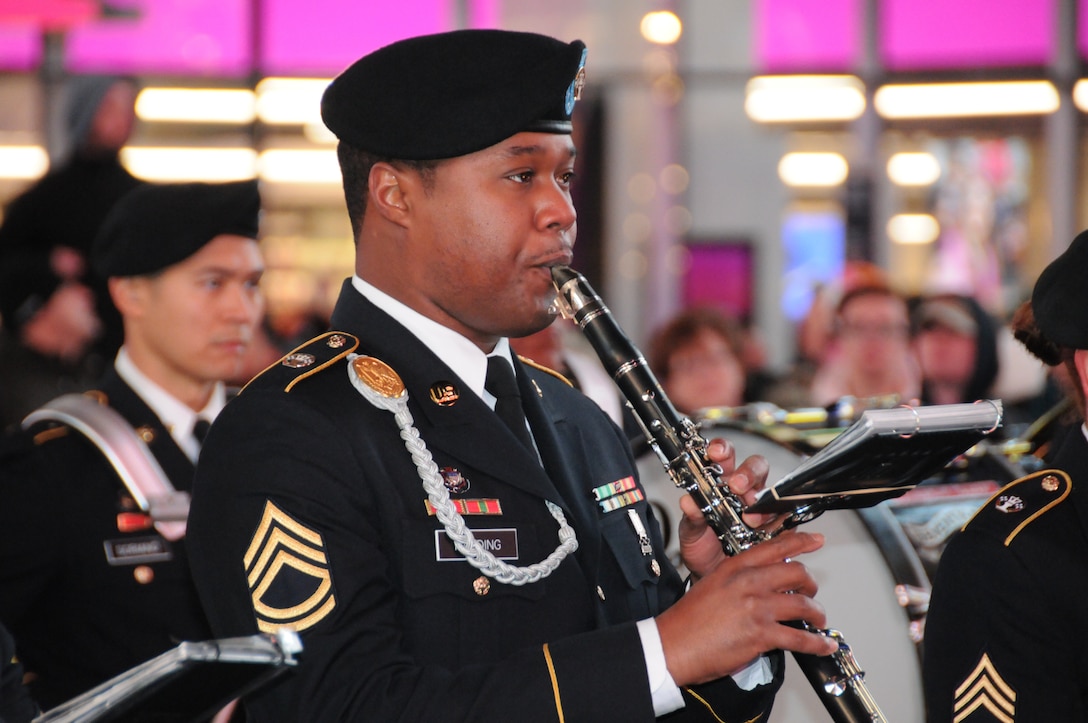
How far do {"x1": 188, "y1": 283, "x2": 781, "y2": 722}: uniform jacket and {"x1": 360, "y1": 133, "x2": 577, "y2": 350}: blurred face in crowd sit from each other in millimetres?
87

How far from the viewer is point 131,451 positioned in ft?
9.51

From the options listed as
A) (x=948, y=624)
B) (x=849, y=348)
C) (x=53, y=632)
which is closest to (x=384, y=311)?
(x=948, y=624)

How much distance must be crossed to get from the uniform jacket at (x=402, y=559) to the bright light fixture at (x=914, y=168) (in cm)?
1024

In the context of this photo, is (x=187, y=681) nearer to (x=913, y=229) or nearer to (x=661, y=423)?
(x=661, y=423)

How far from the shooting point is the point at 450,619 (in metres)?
1.76

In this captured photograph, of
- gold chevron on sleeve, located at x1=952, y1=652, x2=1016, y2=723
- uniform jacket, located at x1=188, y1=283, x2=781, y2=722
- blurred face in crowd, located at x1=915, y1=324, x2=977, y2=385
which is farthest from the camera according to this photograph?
blurred face in crowd, located at x1=915, y1=324, x2=977, y2=385

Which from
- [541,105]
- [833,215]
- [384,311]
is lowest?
[833,215]

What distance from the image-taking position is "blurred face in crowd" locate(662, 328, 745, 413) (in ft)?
17.5

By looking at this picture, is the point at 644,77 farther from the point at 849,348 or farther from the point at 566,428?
the point at 566,428

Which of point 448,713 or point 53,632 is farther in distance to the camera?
point 53,632

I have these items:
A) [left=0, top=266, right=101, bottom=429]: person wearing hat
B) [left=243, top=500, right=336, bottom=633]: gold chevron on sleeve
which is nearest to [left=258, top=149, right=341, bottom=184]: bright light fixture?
[left=0, top=266, right=101, bottom=429]: person wearing hat

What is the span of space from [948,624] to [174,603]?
1548mm

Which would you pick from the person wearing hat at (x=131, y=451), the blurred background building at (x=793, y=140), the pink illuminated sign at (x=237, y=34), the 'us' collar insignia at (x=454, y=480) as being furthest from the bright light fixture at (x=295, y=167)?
the 'us' collar insignia at (x=454, y=480)

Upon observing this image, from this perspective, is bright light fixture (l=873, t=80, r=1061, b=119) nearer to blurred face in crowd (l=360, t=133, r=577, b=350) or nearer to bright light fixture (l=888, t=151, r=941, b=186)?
bright light fixture (l=888, t=151, r=941, b=186)
